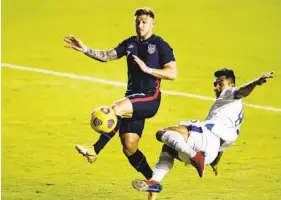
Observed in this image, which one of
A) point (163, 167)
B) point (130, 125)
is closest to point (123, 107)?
point (130, 125)

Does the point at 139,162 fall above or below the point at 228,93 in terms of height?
below

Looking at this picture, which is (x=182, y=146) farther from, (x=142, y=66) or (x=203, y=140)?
(x=142, y=66)

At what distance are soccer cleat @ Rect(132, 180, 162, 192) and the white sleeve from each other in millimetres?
1070

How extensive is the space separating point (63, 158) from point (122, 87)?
2.17 m

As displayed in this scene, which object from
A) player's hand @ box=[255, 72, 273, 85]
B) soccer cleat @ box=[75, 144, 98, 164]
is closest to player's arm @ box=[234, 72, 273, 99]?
player's hand @ box=[255, 72, 273, 85]

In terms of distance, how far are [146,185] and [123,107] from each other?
769mm

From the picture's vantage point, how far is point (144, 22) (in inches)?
341

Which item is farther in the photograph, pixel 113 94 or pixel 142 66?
pixel 113 94

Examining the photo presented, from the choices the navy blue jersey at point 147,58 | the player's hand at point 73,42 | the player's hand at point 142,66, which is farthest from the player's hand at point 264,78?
the player's hand at point 73,42

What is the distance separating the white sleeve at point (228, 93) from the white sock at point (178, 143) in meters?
0.57

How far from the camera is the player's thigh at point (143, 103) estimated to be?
8844 mm

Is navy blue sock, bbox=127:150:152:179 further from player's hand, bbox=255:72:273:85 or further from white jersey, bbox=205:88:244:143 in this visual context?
Answer: player's hand, bbox=255:72:273:85

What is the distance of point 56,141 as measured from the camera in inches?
448

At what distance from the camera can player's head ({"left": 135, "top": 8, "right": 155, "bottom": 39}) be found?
863 centimetres
